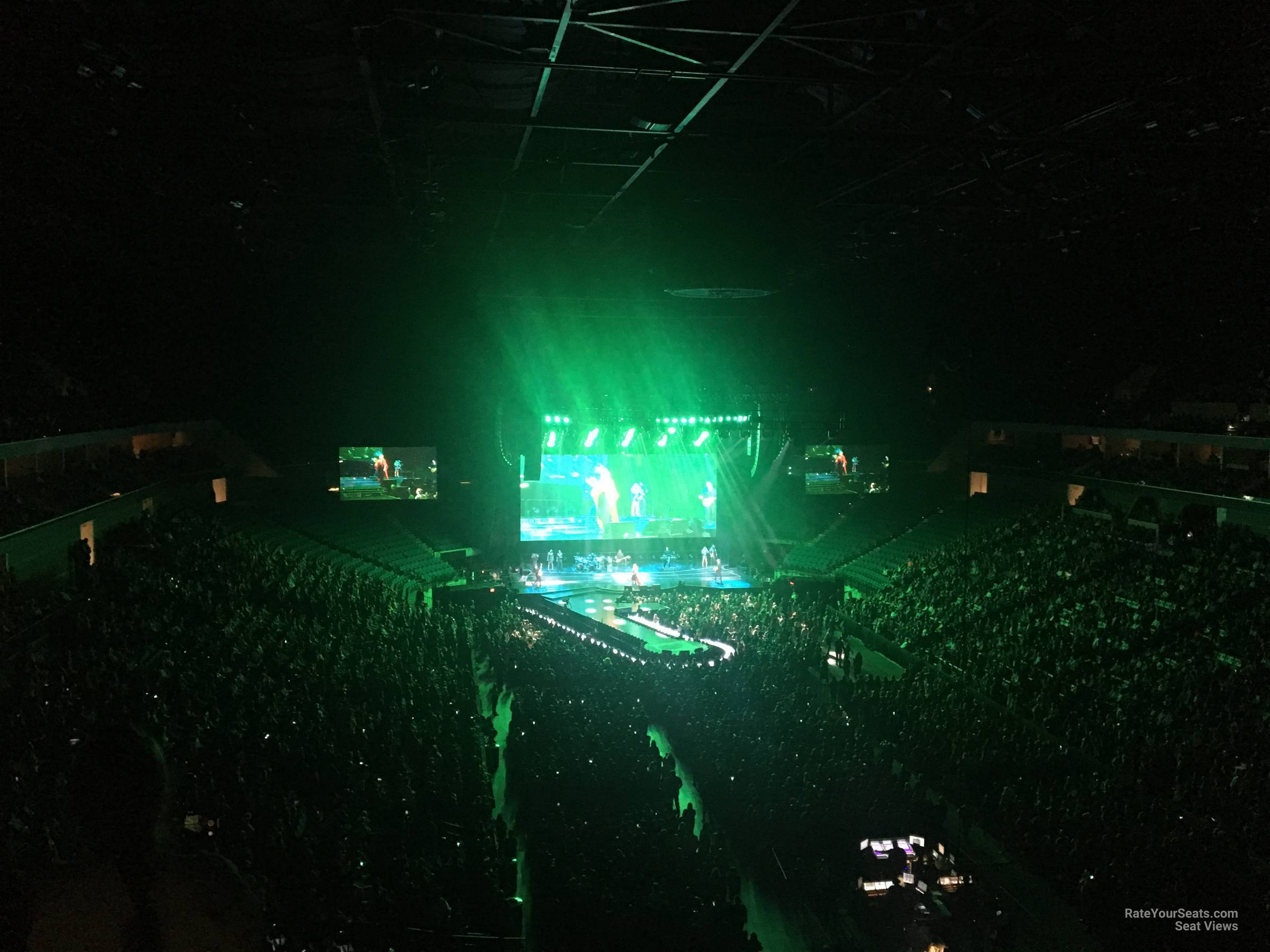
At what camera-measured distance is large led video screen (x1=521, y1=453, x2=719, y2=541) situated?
79.8 feet

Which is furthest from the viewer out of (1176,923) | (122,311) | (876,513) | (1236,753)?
(876,513)

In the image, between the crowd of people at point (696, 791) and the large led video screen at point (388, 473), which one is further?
the large led video screen at point (388, 473)

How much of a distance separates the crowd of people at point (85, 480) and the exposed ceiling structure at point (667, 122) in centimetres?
368

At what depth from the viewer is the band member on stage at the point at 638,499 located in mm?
24953

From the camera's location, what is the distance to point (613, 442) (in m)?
23.1

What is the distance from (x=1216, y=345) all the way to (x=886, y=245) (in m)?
8.06

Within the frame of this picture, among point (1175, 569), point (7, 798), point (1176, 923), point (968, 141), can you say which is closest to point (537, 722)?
point (7, 798)

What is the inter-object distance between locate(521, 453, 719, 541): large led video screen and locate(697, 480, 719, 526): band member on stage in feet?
0.05

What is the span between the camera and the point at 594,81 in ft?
27.4

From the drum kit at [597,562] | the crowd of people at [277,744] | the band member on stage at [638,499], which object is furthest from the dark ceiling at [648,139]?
the drum kit at [597,562]

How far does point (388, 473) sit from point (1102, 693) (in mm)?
17001

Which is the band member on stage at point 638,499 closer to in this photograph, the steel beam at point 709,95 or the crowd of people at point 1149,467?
the crowd of people at point 1149,467

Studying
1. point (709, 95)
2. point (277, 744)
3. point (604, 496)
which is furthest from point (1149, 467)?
point (277, 744)

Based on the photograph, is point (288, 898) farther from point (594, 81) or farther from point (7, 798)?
point (594, 81)
